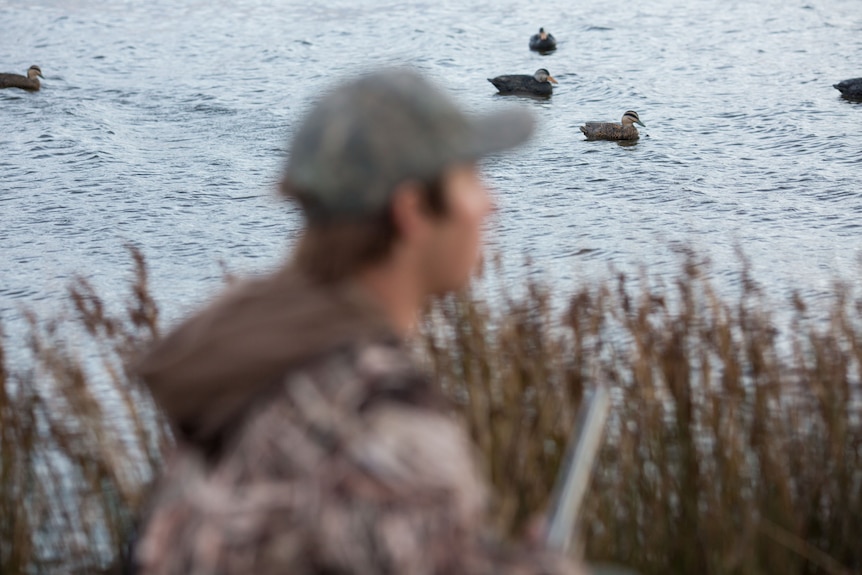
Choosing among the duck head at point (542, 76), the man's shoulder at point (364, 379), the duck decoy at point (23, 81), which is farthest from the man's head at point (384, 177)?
the duck decoy at point (23, 81)

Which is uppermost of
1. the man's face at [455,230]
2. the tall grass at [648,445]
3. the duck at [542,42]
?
the man's face at [455,230]

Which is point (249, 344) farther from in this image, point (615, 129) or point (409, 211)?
point (615, 129)

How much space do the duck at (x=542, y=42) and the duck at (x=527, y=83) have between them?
1469 mm

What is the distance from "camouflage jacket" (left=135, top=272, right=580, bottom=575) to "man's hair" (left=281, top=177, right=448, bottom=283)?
13cm

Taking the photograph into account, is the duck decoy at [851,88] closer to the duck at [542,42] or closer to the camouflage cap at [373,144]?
the duck at [542,42]

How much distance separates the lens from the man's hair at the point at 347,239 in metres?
1.59

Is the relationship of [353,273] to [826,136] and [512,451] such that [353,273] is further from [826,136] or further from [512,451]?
[826,136]

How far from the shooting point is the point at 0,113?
1378 cm

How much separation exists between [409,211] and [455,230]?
0.26 ft

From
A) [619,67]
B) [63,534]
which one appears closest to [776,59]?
[619,67]

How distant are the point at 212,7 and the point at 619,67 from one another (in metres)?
7.55

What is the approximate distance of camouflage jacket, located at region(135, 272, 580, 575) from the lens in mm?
1430

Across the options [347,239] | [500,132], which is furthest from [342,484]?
[500,132]

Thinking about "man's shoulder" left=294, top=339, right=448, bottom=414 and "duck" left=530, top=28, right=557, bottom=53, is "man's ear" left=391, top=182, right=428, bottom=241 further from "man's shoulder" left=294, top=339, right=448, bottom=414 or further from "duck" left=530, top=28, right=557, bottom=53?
"duck" left=530, top=28, right=557, bottom=53
